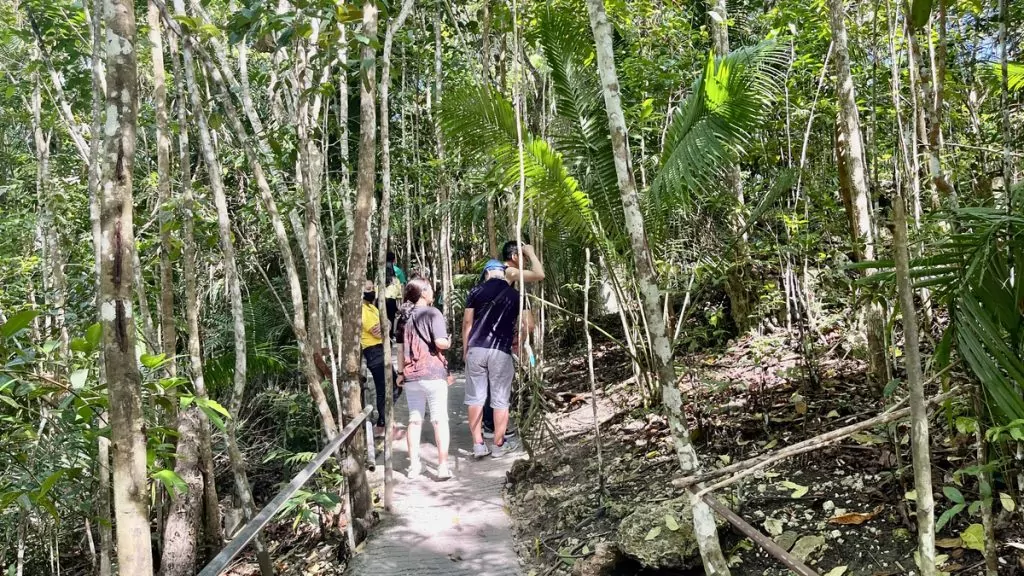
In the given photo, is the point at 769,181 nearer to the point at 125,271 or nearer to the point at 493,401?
the point at 493,401

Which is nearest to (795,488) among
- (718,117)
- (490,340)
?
(718,117)

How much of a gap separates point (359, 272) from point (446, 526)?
1.73m

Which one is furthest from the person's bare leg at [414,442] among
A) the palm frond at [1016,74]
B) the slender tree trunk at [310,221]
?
the palm frond at [1016,74]

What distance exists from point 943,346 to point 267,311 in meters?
9.02

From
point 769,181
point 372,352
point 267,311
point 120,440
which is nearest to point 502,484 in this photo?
point 372,352

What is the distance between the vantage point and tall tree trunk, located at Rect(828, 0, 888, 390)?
10.8 feet

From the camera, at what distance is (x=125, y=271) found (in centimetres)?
212

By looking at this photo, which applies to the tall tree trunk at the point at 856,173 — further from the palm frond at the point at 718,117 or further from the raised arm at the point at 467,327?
the raised arm at the point at 467,327

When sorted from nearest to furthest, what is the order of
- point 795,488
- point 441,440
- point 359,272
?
point 795,488
point 359,272
point 441,440

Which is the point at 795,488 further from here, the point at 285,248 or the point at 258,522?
the point at 285,248

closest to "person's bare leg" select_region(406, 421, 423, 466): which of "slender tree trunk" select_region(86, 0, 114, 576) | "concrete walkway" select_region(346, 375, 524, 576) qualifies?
"concrete walkway" select_region(346, 375, 524, 576)

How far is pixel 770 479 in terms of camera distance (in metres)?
3.79

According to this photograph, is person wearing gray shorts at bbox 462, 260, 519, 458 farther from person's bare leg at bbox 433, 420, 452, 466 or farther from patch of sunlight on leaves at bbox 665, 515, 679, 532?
patch of sunlight on leaves at bbox 665, 515, 679, 532

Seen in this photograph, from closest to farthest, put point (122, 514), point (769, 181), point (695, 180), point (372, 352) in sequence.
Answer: point (122, 514), point (695, 180), point (769, 181), point (372, 352)
